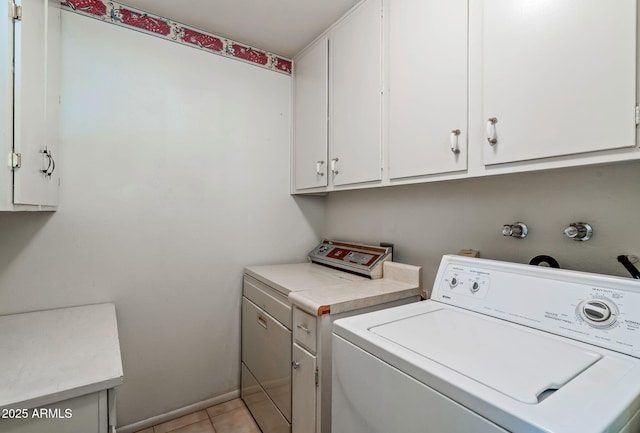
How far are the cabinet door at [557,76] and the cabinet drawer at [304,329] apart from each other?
94cm

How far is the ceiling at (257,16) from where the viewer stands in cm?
167

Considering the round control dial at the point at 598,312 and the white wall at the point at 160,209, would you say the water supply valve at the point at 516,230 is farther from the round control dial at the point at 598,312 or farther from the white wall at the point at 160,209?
the white wall at the point at 160,209

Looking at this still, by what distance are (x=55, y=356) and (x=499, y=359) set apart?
1405 millimetres

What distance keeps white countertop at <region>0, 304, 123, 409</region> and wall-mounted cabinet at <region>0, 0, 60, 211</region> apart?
1.71 feet

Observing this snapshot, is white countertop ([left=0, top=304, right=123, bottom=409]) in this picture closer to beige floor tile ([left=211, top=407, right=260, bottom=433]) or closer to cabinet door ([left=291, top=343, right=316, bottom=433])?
cabinet door ([left=291, top=343, right=316, bottom=433])

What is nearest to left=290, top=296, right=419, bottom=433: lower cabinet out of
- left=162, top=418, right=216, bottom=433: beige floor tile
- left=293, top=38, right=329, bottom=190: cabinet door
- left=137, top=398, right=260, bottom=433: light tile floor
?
left=137, top=398, right=260, bottom=433: light tile floor

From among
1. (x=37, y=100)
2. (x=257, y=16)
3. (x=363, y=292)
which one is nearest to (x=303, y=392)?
(x=363, y=292)

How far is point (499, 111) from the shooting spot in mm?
1034

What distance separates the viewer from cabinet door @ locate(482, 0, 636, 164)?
2.58 ft

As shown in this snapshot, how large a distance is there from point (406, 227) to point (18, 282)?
6.78ft

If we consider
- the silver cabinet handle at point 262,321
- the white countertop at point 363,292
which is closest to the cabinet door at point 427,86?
the white countertop at point 363,292

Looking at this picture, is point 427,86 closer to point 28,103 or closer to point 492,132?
point 492,132

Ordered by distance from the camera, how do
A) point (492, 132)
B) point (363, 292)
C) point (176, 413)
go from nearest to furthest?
point (492, 132), point (363, 292), point (176, 413)

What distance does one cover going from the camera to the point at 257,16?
1.78 meters
